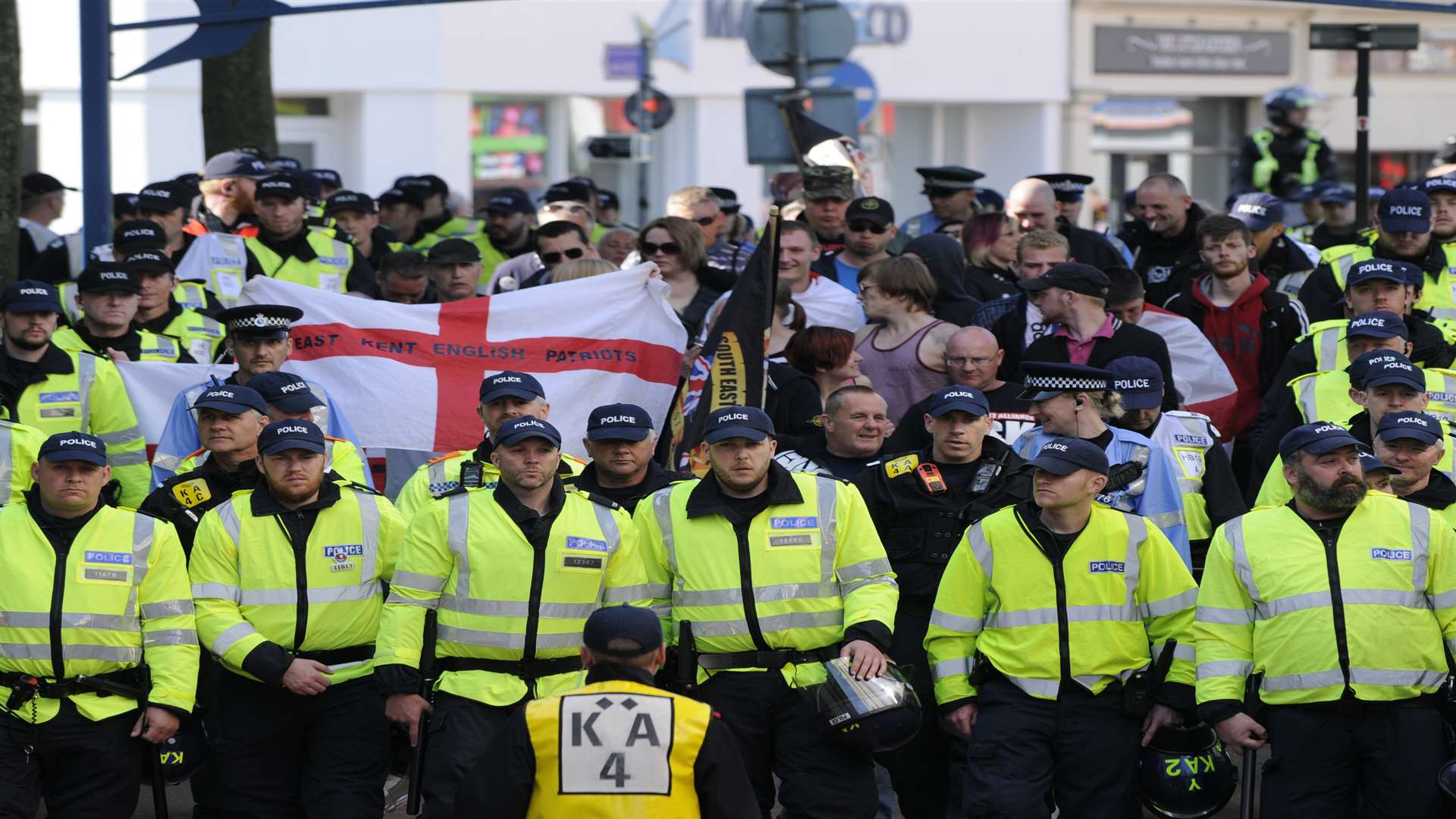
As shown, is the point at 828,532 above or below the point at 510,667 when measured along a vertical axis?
above

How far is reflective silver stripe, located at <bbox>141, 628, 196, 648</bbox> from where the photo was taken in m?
7.65

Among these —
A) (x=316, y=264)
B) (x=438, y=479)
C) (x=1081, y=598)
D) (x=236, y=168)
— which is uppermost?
(x=236, y=168)

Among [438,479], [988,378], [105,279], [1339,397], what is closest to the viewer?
[438,479]

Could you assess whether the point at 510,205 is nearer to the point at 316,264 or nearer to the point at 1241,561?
the point at 316,264

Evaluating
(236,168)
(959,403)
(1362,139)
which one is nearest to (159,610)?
(959,403)

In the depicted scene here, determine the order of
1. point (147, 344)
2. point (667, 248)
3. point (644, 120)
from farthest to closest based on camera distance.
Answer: point (644, 120) < point (667, 248) < point (147, 344)

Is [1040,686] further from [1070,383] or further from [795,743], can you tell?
[1070,383]

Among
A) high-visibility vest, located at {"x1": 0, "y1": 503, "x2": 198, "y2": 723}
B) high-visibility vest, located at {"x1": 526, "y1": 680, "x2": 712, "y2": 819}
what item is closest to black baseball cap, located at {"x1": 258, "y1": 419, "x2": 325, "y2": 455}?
high-visibility vest, located at {"x1": 0, "y1": 503, "x2": 198, "y2": 723}

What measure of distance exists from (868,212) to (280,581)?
4.46 meters

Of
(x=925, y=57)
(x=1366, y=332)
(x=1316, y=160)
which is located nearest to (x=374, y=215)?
(x=1366, y=332)

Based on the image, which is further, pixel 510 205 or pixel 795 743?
pixel 510 205

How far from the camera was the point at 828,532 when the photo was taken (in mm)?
7703

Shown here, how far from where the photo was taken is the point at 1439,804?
7.30 m

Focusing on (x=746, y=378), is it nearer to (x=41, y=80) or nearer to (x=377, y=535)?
(x=377, y=535)
